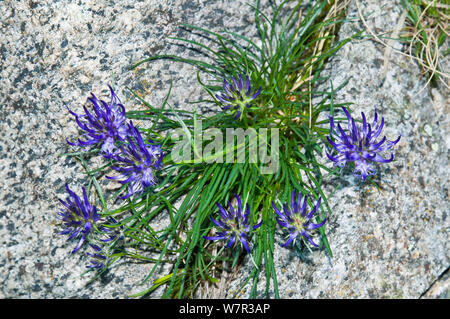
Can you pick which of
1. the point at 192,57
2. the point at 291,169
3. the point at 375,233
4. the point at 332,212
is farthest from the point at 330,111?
the point at 192,57

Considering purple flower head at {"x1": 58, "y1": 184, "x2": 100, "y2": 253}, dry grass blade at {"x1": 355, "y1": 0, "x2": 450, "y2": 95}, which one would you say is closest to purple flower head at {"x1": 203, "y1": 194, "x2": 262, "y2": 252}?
purple flower head at {"x1": 58, "y1": 184, "x2": 100, "y2": 253}

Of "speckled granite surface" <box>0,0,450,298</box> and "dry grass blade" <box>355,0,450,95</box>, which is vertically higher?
"dry grass blade" <box>355,0,450,95</box>

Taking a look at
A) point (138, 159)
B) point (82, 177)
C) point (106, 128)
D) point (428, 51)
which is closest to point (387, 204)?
point (428, 51)

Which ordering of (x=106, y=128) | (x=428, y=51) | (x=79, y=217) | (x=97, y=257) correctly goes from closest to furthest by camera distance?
1. (x=106, y=128)
2. (x=79, y=217)
3. (x=97, y=257)
4. (x=428, y=51)

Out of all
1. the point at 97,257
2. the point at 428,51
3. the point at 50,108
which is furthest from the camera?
the point at 428,51

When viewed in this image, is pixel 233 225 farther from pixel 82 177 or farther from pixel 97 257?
pixel 82 177

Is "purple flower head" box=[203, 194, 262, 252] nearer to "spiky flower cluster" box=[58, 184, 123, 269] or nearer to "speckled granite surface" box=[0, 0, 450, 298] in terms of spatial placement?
"speckled granite surface" box=[0, 0, 450, 298]

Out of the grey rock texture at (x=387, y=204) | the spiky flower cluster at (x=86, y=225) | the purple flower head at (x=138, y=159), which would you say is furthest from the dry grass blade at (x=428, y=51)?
the spiky flower cluster at (x=86, y=225)

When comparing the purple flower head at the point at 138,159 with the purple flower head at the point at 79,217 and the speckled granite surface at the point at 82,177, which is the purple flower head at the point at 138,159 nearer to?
the purple flower head at the point at 79,217
